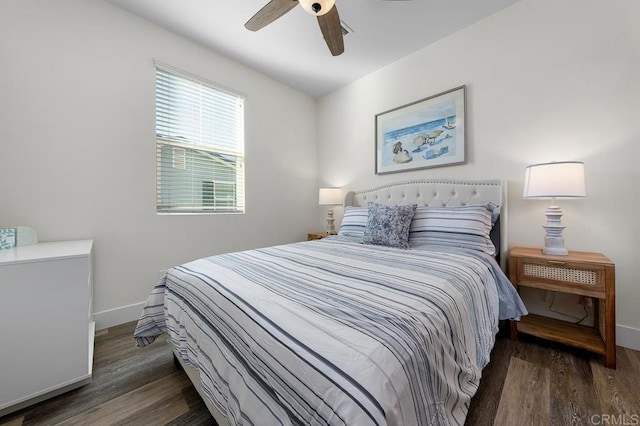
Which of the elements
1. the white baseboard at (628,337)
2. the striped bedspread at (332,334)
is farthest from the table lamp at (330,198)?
the white baseboard at (628,337)

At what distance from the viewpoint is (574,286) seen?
64.2 inches

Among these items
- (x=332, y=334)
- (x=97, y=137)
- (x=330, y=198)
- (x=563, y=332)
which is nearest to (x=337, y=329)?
(x=332, y=334)

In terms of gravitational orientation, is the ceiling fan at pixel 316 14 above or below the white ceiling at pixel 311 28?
below

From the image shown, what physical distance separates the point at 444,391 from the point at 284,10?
2249 millimetres

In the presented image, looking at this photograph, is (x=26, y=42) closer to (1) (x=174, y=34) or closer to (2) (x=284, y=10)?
(1) (x=174, y=34)

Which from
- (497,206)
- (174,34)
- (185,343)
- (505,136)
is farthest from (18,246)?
(505,136)

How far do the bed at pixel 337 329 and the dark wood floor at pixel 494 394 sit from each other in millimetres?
225

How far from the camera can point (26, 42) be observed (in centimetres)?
178

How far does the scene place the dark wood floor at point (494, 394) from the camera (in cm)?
117

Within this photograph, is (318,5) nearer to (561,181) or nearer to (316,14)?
(316,14)

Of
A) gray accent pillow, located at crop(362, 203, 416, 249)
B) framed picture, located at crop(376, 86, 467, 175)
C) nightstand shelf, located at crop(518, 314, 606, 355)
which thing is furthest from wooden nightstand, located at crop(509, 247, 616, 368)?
framed picture, located at crop(376, 86, 467, 175)

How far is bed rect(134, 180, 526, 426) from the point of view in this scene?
0.59 metres

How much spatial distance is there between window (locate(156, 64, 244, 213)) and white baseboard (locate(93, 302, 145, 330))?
36.5 inches

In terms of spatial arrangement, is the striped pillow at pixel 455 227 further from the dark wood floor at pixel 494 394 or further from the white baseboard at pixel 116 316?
the white baseboard at pixel 116 316
